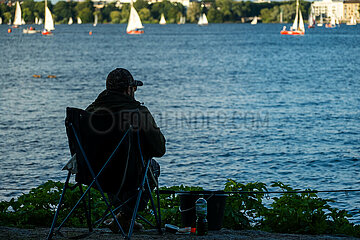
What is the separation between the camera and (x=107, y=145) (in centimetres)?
574

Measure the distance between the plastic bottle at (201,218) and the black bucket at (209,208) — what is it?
0.26 m

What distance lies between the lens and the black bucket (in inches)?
249

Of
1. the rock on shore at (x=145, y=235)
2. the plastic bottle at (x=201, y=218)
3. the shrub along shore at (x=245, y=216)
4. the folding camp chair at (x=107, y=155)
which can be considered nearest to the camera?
the folding camp chair at (x=107, y=155)

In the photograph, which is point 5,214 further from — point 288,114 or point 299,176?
point 288,114

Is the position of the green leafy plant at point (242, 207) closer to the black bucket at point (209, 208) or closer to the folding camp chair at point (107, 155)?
the black bucket at point (209, 208)

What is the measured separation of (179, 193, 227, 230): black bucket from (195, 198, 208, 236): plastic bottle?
0.84 ft

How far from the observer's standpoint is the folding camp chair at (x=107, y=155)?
18.4ft

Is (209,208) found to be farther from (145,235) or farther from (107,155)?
(107,155)

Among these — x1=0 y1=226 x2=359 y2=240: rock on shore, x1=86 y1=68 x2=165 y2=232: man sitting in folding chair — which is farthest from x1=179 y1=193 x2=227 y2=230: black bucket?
x1=86 y1=68 x2=165 y2=232: man sitting in folding chair

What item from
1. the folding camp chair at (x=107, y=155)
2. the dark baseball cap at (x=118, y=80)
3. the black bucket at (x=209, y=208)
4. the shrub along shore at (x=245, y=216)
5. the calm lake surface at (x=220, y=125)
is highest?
the dark baseball cap at (x=118, y=80)

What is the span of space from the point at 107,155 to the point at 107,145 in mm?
90

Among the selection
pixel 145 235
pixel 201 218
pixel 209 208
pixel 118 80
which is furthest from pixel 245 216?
pixel 118 80

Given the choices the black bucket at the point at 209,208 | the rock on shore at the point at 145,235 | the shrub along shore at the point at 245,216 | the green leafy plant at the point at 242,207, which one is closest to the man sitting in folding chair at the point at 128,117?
the rock on shore at the point at 145,235

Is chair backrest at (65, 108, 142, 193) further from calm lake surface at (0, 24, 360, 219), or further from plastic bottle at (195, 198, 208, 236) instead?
calm lake surface at (0, 24, 360, 219)
